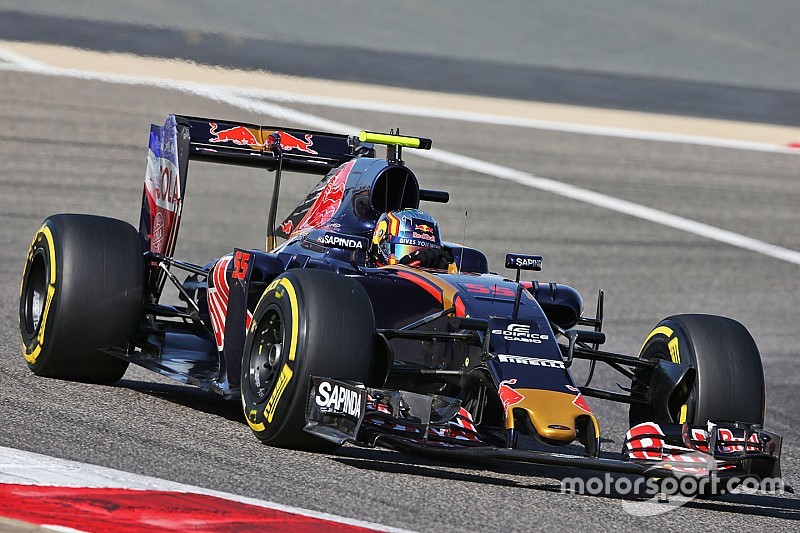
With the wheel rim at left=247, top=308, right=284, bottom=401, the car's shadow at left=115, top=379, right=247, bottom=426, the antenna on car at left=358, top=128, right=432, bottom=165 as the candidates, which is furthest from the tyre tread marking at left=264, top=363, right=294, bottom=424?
the antenna on car at left=358, top=128, right=432, bottom=165

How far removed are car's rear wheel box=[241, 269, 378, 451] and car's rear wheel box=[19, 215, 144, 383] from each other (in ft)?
5.24

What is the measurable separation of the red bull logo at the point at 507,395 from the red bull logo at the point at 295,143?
3.74 metres

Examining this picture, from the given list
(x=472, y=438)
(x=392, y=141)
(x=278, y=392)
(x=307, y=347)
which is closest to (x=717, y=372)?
(x=472, y=438)

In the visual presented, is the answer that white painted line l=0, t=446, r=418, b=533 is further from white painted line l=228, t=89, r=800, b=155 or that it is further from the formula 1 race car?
white painted line l=228, t=89, r=800, b=155

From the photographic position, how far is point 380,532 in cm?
565

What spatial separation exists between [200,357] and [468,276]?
1.91 meters

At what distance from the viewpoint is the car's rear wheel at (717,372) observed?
743cm

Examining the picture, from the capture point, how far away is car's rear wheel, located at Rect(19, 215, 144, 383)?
8.55m

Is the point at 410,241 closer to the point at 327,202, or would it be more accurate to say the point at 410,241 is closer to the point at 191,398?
the point at 327,202

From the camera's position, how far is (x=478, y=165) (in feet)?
73.8

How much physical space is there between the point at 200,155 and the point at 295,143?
77 cm

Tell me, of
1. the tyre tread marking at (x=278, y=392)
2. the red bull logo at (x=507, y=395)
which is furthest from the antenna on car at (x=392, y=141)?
the red bull logo at (x=507, y=395)

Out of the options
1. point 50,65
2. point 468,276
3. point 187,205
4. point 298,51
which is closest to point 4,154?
point 187,205

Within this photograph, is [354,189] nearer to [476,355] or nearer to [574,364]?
[476,355]
